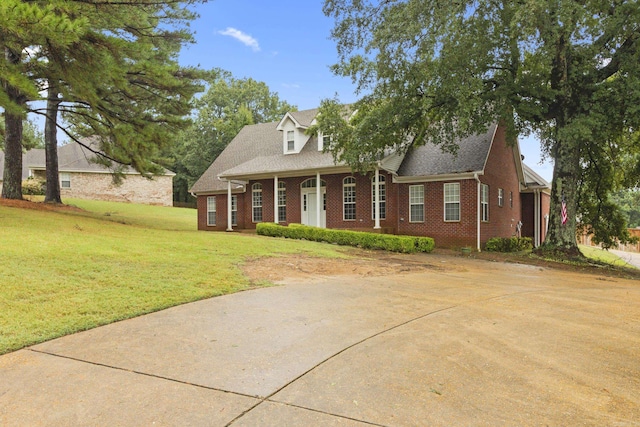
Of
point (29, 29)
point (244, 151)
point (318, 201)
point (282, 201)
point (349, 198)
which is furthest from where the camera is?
point (244, 151)

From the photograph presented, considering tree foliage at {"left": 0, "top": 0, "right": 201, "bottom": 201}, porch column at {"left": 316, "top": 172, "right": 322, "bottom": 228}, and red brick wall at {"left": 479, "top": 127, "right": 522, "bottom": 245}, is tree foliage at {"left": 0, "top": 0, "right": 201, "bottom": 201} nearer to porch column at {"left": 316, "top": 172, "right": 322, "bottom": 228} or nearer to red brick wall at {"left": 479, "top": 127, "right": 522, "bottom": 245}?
porch column at {"left": 316, "top": 172, "right": 322, "bottom": 228}

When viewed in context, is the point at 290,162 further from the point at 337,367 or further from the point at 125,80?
the point at 337,367

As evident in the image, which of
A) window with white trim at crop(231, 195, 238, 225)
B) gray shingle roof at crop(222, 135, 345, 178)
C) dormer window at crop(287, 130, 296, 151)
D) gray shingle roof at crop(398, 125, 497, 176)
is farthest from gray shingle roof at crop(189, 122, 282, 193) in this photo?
gray shingle roof at crop(398, 125, 497, 176)

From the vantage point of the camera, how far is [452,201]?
17812 millimetres

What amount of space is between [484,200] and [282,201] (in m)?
9.81

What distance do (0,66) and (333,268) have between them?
10.4 meters

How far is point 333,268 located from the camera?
10328mm

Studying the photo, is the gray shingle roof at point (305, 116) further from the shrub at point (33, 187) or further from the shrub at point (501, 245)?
the shrub at point (33, 187)

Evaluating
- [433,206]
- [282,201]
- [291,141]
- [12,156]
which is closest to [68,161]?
[12,156]

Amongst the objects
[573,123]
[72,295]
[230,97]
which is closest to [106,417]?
[72,295]

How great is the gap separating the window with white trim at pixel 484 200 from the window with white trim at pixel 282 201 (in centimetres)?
950

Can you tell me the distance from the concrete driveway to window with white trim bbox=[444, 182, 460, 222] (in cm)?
1139

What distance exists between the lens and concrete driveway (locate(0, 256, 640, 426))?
295 cm

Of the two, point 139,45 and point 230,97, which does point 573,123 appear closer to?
point 139,45
